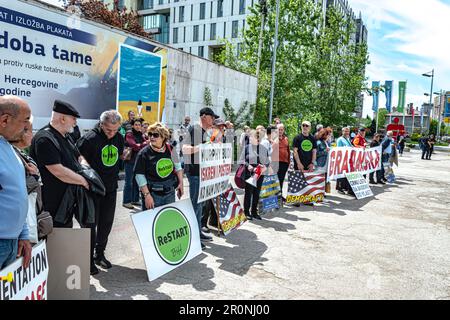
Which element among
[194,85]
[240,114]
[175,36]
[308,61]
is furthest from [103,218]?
[175,36]

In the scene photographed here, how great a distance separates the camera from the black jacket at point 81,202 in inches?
151

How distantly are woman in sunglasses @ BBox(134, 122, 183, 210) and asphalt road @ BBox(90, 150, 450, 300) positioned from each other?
906mm

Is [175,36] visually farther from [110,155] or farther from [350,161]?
[110,155]

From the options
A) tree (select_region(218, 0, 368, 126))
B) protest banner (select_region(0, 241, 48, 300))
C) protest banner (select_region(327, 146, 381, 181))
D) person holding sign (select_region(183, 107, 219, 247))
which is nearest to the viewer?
protest banner (select_region(0, 241, 48, 300))

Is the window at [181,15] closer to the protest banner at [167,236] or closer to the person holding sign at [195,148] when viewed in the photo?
the person holding sign at [195,148]

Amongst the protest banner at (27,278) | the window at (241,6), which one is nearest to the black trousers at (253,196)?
the protest banner at (27,278)

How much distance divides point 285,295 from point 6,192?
9.70 ft

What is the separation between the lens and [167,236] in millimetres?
4641

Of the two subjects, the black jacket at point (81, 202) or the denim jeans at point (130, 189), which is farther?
the denim jeans at point (130, 189)

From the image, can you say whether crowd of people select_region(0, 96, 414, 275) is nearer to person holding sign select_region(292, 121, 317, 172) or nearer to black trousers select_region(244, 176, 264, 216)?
black trousers select_region(244, 176, 264, 216)

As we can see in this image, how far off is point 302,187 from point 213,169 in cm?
375

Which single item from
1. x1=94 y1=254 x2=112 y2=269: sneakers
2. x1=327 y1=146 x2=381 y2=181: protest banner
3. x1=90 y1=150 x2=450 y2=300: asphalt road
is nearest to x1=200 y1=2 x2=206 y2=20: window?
x1=327 y1=146 x2=381 y2=181: protest banner

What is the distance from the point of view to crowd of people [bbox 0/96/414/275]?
2518mm
